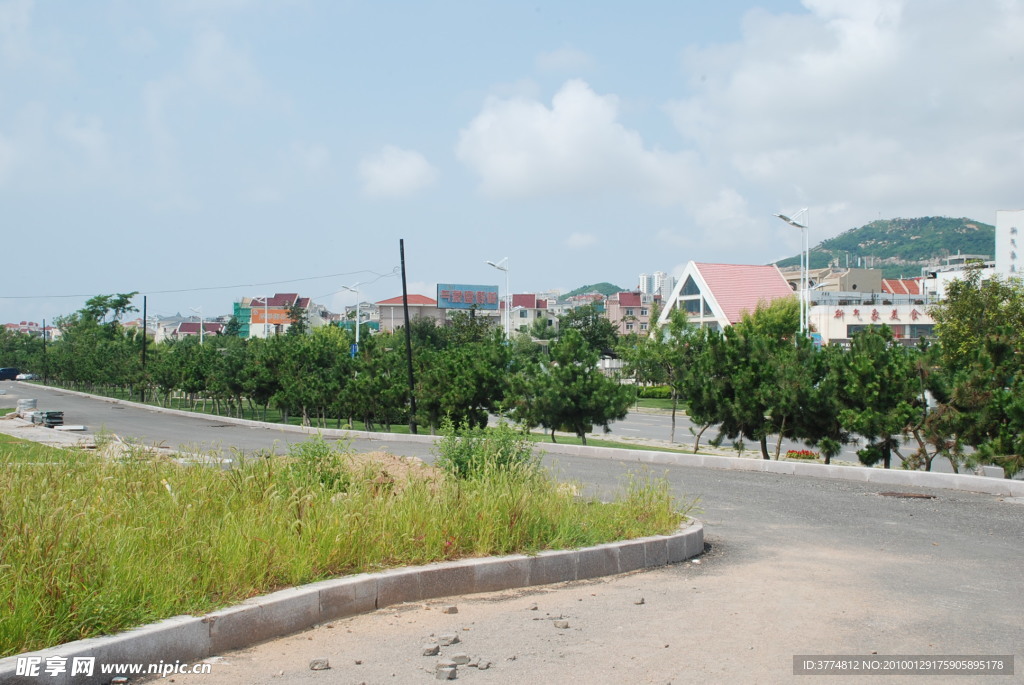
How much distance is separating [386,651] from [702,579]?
3064 mm

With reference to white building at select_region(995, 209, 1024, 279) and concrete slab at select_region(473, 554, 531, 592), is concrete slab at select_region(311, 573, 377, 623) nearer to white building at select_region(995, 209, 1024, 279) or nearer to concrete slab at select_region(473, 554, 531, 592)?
concrete slab at select_region(473, 554, 531, 592)

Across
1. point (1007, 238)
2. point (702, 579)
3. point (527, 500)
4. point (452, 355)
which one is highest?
point (1007, 238)

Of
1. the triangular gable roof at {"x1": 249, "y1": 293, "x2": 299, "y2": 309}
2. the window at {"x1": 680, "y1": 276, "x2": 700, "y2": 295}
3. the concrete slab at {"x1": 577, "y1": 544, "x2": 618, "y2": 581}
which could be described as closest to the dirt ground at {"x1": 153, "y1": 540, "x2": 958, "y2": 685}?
the concrete slab at {"x1": 577, "y1": 544, "x2": 618, "y2": 581}

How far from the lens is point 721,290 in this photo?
291 feet

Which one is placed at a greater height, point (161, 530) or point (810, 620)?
point (161, 530)

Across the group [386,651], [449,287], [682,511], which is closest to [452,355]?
[682,511]

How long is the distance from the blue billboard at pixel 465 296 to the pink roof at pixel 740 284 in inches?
1540

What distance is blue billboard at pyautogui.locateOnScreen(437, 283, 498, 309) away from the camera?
121188 millimetres

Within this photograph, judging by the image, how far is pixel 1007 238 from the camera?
259ft

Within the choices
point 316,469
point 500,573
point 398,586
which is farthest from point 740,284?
point 398,586

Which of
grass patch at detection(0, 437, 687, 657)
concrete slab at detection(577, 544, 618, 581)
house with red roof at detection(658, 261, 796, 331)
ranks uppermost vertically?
house with red roof at detection(658, 261, 796, 331)

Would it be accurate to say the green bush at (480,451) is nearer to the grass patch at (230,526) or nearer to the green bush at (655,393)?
the grass patch at (230,526)

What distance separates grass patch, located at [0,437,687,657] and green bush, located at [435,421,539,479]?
0.45ft

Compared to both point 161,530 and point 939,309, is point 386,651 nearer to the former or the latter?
point 161,530
